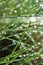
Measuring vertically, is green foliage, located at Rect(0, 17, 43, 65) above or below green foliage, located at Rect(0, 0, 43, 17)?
below

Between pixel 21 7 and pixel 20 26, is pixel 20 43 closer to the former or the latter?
pixel 20 26

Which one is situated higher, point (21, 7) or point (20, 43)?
point (21, 7)

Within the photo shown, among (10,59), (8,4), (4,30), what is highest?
(8,4)

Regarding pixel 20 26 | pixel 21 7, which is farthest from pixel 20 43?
pixel 21 7

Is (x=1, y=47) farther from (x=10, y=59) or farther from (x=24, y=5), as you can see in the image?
(x=24, y=5)

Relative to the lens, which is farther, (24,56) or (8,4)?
(8,4)

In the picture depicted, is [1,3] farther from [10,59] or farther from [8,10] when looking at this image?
[10,59]

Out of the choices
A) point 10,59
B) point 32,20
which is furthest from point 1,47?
point 32,20

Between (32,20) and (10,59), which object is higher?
(32,20)

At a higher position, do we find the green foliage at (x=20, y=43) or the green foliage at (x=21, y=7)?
the green foliage at (x=21, y=7)

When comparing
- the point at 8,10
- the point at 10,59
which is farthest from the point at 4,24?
the point at 10,59
